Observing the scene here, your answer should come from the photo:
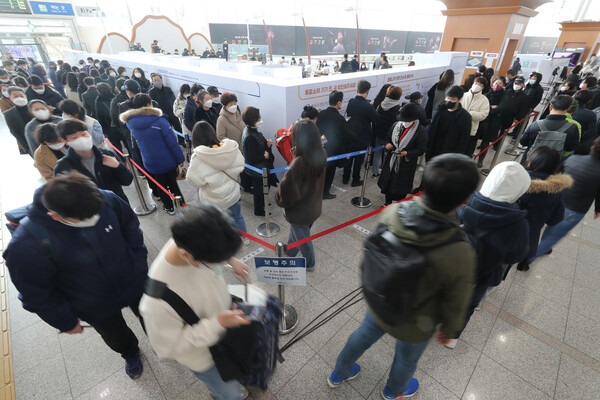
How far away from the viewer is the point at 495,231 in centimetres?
172

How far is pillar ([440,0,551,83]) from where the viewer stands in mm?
10125

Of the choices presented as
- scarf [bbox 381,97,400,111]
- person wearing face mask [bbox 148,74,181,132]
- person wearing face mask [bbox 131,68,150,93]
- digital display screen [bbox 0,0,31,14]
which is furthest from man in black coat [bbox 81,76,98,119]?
digital display screen [bbox 0,0,31,14]

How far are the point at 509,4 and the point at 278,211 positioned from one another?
40.7 feet

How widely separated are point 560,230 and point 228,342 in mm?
3644

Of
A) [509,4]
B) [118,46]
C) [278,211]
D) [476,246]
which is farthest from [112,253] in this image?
[118,46]

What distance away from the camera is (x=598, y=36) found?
13.8 meters

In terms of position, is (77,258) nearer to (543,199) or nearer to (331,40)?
(543,199)

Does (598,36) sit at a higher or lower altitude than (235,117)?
higher

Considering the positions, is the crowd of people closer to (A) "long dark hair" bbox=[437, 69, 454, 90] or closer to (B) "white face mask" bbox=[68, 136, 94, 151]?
(B) "white face mask" bbox=[68, 136, 94, 151]

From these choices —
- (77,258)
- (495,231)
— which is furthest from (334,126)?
(77,258)

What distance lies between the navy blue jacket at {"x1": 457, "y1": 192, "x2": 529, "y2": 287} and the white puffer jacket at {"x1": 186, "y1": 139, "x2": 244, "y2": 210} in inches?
86.0

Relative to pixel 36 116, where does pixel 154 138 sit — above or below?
below

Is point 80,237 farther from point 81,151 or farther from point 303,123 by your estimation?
point 303,123

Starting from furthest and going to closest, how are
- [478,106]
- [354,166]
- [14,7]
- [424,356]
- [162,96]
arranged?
[14,7], [162,96], [354,166], [478,106], [424,356]
